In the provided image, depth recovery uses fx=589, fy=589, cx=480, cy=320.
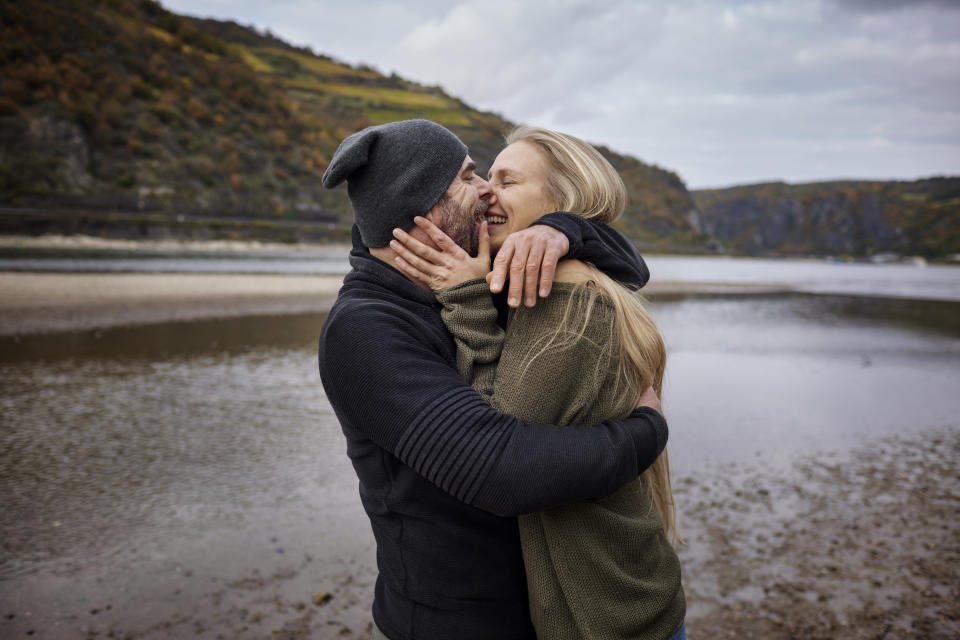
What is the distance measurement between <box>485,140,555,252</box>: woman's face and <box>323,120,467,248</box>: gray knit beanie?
0.30m

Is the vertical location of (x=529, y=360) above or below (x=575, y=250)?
below

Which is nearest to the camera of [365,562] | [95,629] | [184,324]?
[95,629]

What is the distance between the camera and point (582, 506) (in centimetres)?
153

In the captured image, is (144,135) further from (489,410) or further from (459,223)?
(489,410)

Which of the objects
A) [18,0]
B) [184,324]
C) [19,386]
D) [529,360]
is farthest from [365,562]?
[18,0]

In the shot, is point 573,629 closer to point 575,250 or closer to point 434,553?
point 434,553

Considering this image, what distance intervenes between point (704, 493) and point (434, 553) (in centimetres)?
568

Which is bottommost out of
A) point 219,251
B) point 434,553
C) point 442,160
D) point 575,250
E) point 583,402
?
point 219,251

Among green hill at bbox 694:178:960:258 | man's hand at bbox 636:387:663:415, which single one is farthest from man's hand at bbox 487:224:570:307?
green hill at bbox 694:178:960:258

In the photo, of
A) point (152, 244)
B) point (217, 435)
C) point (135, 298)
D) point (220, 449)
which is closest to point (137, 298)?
point (135, 298)

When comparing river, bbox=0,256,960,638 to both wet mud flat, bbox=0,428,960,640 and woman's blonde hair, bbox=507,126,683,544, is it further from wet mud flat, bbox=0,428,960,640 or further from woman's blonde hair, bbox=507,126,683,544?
woman's blonde hair, bbox=507,126,683,544

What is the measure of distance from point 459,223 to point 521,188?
32cm

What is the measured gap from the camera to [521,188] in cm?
201

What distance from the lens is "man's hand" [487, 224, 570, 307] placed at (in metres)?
1.56
